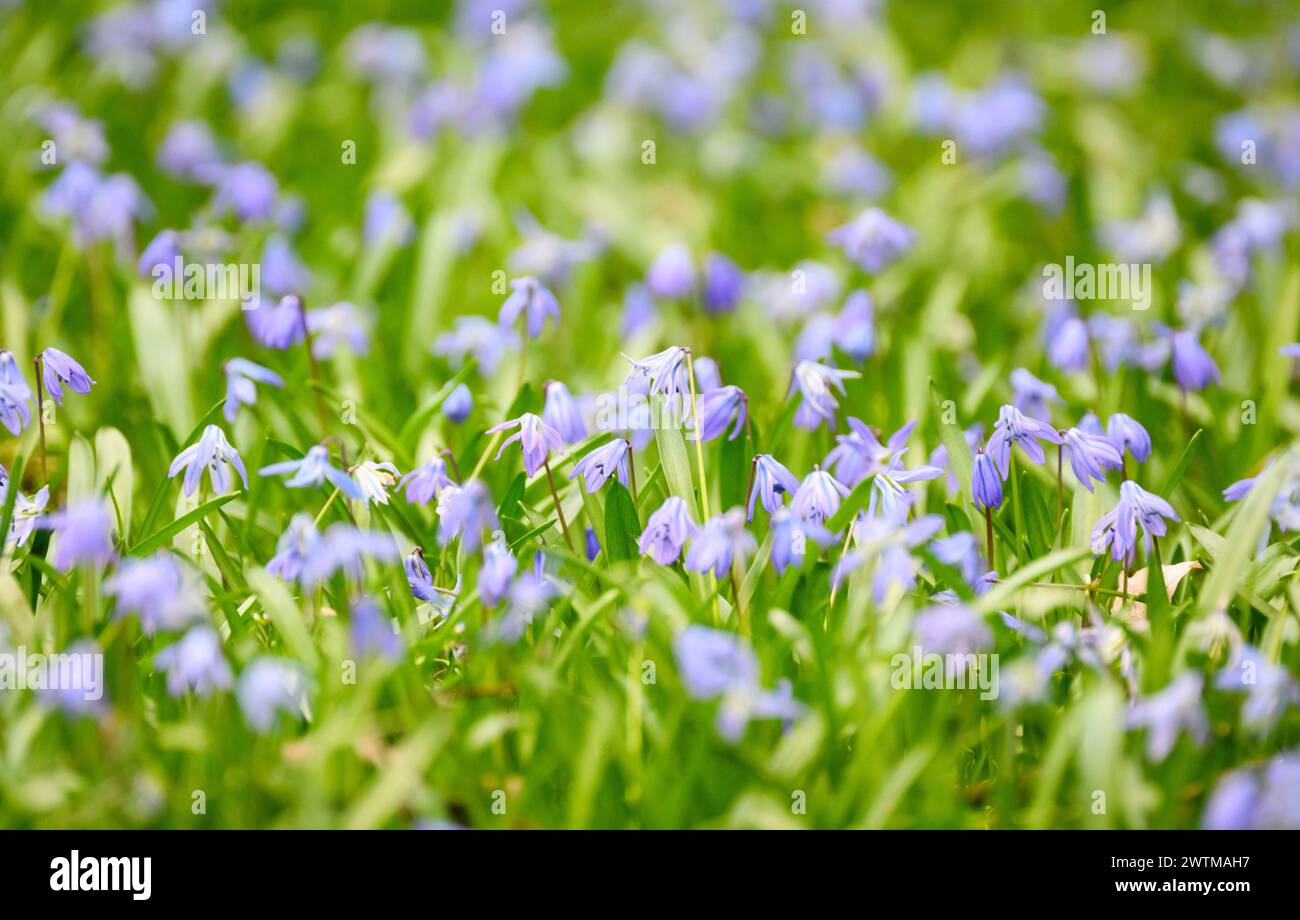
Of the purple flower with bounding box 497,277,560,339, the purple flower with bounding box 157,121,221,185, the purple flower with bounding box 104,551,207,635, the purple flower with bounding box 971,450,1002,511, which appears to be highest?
the purple flower with bounding box 157,121,221,185

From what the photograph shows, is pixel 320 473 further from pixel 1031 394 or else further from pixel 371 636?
pixel 1031 394

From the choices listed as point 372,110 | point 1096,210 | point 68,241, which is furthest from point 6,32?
point 1096,210

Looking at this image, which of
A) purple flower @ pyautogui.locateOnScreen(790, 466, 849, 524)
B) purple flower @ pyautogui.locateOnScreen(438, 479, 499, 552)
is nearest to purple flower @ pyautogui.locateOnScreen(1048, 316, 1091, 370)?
purple flower @ pyautogui.locateOnScreen(790, 466, 849, 524)

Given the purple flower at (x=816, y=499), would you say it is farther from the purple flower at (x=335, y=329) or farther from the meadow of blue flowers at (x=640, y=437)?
the purple flower at (x=335, y=329)

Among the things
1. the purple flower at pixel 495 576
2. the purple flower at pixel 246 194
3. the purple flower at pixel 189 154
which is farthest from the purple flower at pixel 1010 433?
the purple flower at pixel 189 154

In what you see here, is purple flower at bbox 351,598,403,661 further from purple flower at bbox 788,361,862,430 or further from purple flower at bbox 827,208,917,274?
purple flower at bbox 827,208,917,274

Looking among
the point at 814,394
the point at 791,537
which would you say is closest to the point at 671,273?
the point at 814,394
